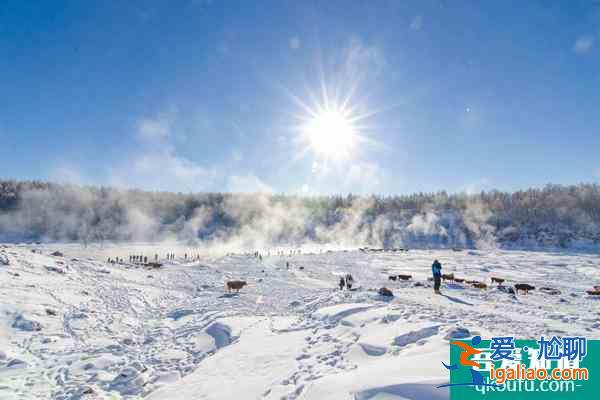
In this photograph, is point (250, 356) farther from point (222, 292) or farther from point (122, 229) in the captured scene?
point (122, 229)

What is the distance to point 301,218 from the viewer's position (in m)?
103

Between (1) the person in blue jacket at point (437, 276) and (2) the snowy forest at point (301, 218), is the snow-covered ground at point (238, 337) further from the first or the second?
(2) the snowy forest at point (301, 218)

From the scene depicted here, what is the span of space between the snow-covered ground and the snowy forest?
202ft

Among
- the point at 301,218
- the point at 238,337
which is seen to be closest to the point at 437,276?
the point at 238,337

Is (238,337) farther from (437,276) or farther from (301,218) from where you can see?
(301,218)

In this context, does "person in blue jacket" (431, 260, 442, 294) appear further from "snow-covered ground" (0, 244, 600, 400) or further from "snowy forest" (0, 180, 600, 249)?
"snowy forest" (0, 180, 600, 249)

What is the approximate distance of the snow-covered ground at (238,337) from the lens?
6504 millimetres

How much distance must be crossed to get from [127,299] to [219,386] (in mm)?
12108

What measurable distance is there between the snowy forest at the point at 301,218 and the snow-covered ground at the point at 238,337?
6153 cm

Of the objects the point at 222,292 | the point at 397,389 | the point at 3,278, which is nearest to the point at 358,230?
the point at 222,292

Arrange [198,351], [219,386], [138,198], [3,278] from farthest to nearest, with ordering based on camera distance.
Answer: [138,198] < [3,278] < [198,351] < [219,386]

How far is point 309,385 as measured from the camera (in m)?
6.05

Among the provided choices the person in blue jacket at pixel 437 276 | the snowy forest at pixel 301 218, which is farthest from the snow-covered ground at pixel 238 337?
the snowy forest at pixel 301 218

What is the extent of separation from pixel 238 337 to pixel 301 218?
9244 centimetres
